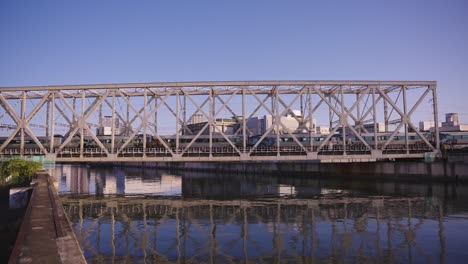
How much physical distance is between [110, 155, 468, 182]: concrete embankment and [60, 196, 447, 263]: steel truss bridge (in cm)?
1838

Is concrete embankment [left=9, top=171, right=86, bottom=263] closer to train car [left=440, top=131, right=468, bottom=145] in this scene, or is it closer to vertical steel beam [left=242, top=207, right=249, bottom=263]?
vertical steel beam [left=242, top=207, right=249, bottom=263]

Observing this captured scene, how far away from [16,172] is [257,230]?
2426 cm

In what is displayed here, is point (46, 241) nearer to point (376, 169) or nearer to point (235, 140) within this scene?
point (235, 140)

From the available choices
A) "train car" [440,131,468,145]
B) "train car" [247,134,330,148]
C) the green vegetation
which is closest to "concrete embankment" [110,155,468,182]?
"train car" [247,134,330,148]

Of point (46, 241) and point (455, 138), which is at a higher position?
point (455, 138)

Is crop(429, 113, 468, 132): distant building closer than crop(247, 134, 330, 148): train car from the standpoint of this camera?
No

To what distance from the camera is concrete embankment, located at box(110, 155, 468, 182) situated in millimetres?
47719

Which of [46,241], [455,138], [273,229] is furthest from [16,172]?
[455,138]

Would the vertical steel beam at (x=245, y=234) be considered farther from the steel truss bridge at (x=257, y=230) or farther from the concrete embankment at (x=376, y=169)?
the concrete embankment at (x=376, y=169)

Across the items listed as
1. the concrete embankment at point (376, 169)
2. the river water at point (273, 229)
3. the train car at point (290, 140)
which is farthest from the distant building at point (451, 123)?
the river water at point (273, 229)

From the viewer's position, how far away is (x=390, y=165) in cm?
5472

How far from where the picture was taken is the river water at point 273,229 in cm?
1552

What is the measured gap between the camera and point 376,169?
2251 inches

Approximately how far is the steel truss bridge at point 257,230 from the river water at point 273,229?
0.15 ft
